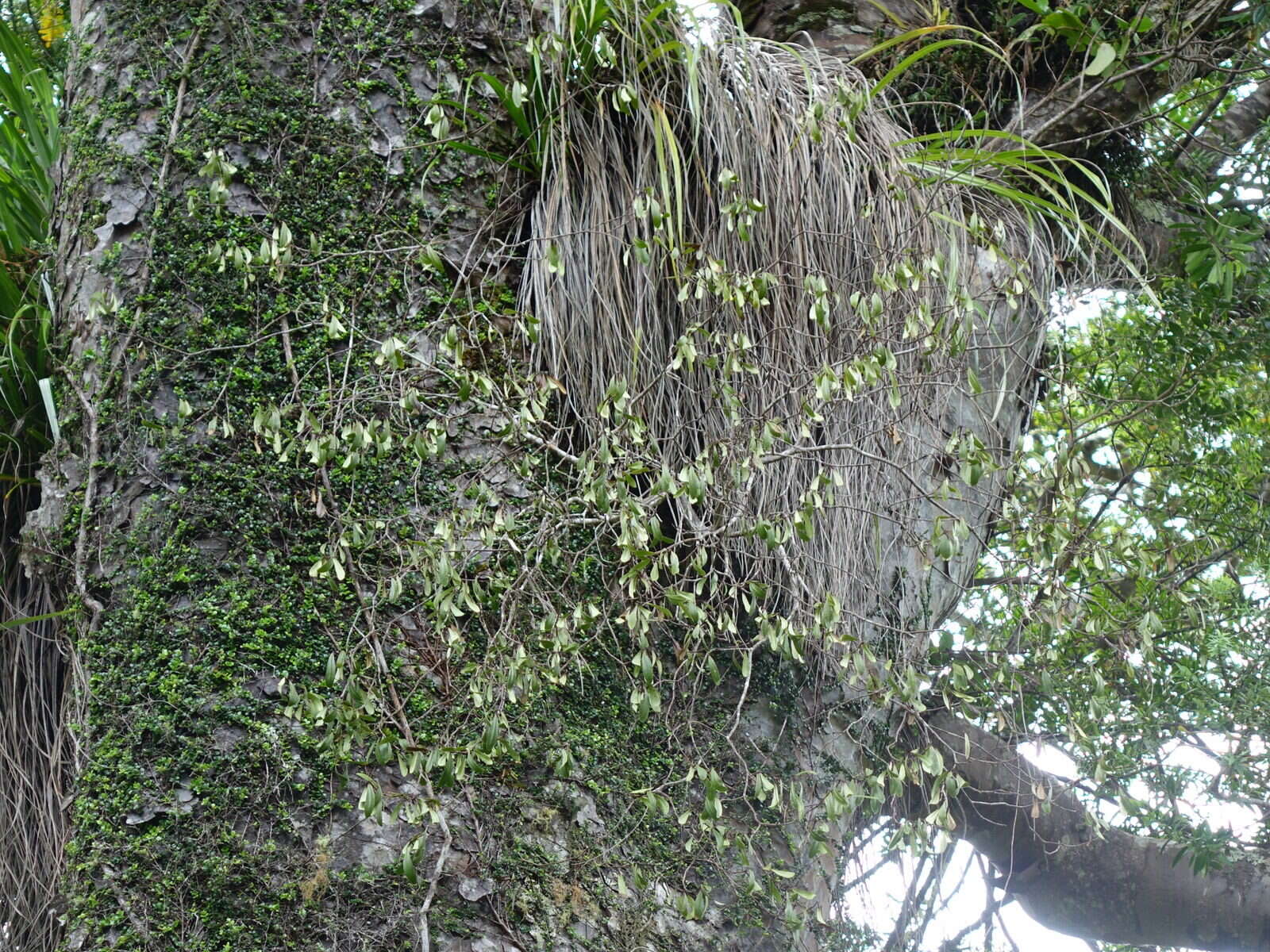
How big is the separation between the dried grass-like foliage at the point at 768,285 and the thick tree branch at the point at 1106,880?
116 centimetres

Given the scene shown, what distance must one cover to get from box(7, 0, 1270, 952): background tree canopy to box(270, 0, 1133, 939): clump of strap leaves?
1 centimetres

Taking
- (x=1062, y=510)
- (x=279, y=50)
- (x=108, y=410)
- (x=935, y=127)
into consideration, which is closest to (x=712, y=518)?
(x=1062, y=510)

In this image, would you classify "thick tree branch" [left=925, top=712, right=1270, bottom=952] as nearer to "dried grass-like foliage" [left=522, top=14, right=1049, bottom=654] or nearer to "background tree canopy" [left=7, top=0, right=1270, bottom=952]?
"background tree canopy" [left=7, top=0, right=1270, bottom=952]

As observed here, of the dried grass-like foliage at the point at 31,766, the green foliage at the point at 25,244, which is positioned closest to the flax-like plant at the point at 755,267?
the green foliage at the point at 25,244

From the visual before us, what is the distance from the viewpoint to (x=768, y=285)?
2211 mm

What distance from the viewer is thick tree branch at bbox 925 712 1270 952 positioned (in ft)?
11.0

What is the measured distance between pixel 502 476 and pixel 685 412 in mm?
415

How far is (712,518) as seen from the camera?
2211 mm

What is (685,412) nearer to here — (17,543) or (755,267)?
(755,267)

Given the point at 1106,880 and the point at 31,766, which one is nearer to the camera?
the point at 31,766

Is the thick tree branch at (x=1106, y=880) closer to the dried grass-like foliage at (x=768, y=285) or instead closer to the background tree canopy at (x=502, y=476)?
the background tree canopy at (x=502, y=476)

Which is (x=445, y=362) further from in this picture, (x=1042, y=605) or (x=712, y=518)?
(x=1042, y=605)

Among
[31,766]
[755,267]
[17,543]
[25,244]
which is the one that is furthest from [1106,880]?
[25,244]

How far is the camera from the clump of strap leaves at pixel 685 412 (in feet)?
6.30
